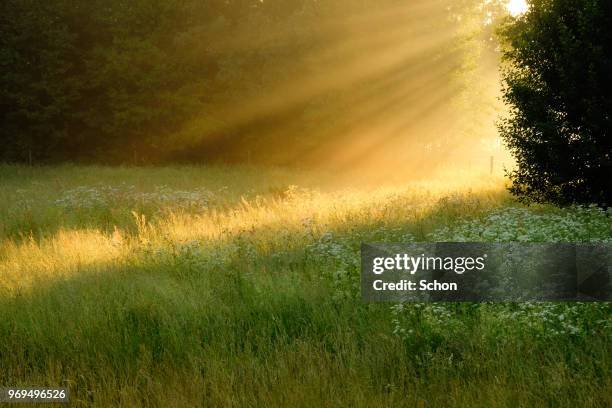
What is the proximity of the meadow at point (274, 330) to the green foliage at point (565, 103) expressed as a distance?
5.41 ft

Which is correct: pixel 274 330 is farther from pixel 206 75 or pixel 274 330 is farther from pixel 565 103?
pixel 206 75

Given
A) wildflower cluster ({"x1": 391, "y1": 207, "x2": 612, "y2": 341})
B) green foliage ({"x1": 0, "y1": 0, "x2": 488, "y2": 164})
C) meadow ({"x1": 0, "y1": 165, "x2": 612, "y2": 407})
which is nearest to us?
meadow ({"x1": 0, "y1": 165, "x2": 612, "y2": 407})

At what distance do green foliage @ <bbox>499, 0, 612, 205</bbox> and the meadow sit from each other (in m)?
1.65

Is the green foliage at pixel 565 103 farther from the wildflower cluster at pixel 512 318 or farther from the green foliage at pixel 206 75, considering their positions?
the green foliage at pixel 206 75

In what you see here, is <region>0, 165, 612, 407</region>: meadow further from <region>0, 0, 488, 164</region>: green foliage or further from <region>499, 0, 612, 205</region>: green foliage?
<region>0, 0, 488, 164</region>: green foliage

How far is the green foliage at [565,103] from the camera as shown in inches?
457

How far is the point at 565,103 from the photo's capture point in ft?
40.1

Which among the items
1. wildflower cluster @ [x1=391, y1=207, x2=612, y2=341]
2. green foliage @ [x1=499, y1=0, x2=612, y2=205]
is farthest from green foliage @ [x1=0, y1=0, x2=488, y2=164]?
wildflower cluster @ [x1=391, y1=207, x2=612, y2=341]

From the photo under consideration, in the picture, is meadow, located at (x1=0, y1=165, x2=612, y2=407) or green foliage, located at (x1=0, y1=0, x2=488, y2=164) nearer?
meadow, located at (x1=0, y1=165, x2=612, y2=407)

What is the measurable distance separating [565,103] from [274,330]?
29.5ft

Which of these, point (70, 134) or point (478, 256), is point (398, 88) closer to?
point (70, 134)

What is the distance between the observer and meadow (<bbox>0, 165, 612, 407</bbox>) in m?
4.95

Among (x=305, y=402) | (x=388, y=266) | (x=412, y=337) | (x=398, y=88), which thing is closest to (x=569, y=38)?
(x=388, y=266)

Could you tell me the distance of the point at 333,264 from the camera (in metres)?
8.28
